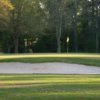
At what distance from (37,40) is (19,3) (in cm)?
959

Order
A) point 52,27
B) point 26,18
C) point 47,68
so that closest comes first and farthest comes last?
1. point 47,68
2. point 26,18
3. point 52,27

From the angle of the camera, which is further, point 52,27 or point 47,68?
point 52,27

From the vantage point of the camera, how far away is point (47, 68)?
34094mm

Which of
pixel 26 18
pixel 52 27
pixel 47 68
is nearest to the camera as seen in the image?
pixel 47 68

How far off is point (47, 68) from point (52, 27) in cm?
4738

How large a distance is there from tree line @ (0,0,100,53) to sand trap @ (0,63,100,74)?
38139 millimetres

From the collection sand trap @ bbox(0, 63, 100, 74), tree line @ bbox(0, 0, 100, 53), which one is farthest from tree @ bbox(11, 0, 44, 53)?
sand trap @ bbox(0, 63, 100, 74)

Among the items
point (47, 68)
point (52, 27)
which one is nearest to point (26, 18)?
point (52, 27)

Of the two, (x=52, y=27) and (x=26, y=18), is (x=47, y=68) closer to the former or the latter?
(x=26, y=18)

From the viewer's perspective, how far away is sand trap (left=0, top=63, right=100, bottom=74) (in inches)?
1292

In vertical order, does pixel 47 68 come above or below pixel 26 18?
below

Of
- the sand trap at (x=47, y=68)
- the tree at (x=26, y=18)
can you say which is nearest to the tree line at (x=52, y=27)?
the tree at (x=26, y=18)

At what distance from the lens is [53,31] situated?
82.0 meters

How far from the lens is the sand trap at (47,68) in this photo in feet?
108
